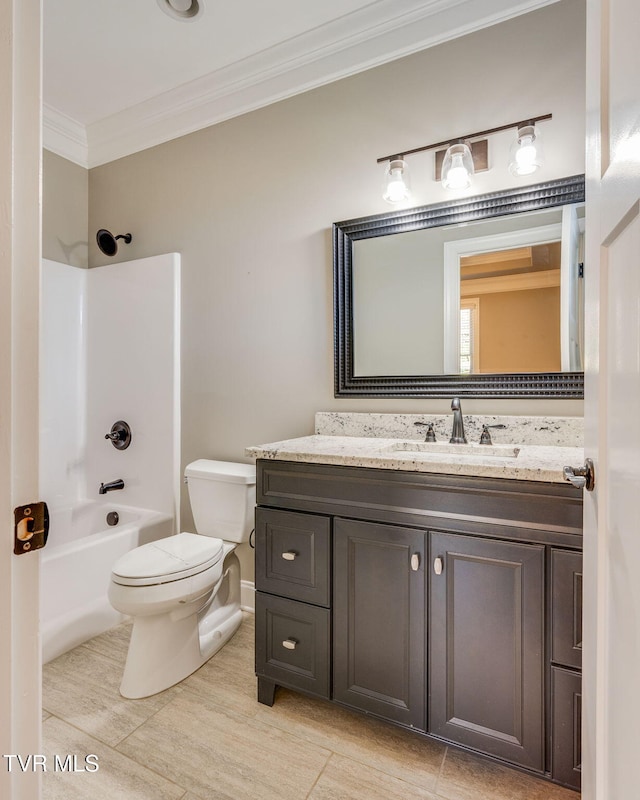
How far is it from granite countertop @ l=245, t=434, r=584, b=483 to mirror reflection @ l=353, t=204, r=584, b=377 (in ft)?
1.11

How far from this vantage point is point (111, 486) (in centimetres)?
256

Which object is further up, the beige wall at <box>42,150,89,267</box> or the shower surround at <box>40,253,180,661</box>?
the beige wall at <box>42,150,89,267</box>

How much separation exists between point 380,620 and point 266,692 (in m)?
0.59

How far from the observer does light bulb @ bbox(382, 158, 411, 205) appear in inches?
70.4

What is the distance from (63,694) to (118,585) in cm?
47

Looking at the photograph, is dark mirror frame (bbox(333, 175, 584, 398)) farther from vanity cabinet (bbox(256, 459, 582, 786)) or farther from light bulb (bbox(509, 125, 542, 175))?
vanity cabinet (bbox(256, 459, 582, 786))

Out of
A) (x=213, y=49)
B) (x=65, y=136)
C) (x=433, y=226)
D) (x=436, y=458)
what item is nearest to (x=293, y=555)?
(x=436, y=458)

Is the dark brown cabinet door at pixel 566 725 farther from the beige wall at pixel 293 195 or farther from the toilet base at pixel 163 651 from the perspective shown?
the toilet base at pixel 163 651

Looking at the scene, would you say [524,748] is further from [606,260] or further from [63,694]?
[63,694]

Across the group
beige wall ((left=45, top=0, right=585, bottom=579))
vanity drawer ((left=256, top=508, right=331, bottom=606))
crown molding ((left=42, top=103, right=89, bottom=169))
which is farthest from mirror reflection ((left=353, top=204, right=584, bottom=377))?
crown molding ((left=42, top=103, right=89, bottom=169))

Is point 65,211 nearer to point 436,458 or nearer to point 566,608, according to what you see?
point 436,458

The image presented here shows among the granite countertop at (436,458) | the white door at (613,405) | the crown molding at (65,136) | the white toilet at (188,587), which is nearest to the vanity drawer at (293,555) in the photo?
the granite countertop at (436,458)

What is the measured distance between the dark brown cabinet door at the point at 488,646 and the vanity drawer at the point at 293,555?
0.36 meters

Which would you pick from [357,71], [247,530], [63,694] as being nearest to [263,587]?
[247,530]
